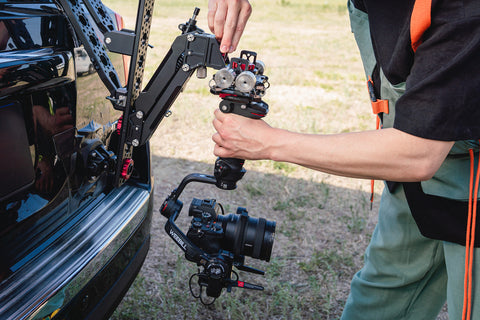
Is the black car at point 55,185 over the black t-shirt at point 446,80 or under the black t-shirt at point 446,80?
under

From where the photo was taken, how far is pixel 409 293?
2098 millimetres

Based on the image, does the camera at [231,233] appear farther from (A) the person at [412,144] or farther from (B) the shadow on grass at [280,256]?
(B) the shadow on grass at [280,256]

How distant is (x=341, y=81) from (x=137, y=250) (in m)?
6.95

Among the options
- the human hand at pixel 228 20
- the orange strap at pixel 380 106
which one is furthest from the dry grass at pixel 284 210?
the human hand at pixel 228 20

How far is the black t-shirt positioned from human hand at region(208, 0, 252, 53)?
643 millimetres

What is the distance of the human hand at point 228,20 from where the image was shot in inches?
68.1

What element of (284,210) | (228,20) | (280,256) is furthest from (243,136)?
(284,210)

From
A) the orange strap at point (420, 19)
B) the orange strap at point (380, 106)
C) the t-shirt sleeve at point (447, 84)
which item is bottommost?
the orange strap at point (380, 106)

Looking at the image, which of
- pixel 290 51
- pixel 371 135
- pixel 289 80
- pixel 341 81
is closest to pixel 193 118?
pixel 289 80

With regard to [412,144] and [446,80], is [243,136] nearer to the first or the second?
[412,144]

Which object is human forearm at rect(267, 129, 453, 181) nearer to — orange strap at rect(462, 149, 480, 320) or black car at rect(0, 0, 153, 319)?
orange strap at rect(462, 149, 480, 320)

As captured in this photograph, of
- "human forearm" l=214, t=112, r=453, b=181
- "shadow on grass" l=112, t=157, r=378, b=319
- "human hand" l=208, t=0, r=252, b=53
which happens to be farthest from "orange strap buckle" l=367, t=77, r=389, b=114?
"shadow on grass" l=112, t=157, r=378, b=319

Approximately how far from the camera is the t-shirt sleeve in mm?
1268

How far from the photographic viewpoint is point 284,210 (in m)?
3.97
